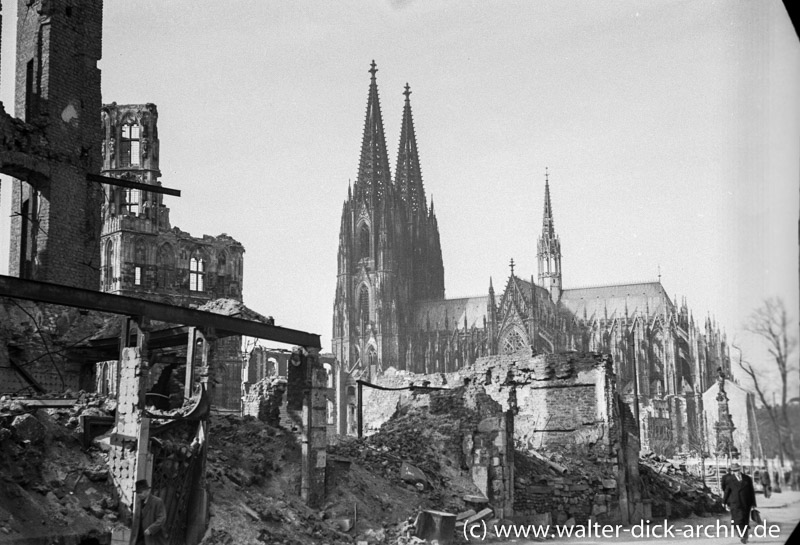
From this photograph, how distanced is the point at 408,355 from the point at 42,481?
74381mm

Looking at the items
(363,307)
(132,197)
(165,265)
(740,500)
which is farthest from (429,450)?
(363,307)

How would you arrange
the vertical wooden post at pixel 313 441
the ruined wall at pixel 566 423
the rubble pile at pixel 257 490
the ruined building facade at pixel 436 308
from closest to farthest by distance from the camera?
the rubble pile at pixel 257 490
the vertical wooden post at pixel 313 441
the ruined wall at pixel 566 423
the ruined building facade at pixel 436 308

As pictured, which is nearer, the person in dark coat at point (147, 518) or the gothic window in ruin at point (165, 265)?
the person in dark coat at point (147, 518)

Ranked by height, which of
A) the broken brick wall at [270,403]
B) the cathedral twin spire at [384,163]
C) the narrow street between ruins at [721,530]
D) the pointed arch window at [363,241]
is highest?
the cathedral twin spire at [384,163]

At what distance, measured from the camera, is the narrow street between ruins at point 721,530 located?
22.4 feet

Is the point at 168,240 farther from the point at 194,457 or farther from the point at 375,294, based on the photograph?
the point at 375,294

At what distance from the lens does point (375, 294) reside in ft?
286

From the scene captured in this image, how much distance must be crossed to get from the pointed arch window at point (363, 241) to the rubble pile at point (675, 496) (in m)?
63.6

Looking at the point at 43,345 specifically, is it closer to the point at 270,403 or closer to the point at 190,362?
the point at 270,403

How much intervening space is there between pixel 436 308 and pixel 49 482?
7790 cm

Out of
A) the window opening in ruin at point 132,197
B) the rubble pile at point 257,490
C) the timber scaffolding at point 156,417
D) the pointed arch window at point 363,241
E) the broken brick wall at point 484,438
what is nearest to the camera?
the timber scaffolding at point 156,417

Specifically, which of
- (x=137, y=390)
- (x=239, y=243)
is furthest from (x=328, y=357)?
(x=137, y=390)

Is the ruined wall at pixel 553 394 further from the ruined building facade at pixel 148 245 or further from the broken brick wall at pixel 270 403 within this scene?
the ruined building facade at pixel 148 245

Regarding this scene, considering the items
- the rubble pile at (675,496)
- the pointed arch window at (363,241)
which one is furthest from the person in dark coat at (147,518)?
the pointed arch window at (363,241)
